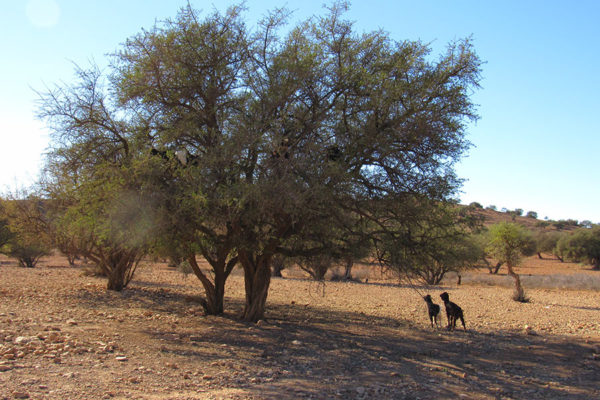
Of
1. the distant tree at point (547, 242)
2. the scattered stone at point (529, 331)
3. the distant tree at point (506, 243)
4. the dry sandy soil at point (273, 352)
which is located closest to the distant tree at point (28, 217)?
the dry sandy soil at point (273, 352)

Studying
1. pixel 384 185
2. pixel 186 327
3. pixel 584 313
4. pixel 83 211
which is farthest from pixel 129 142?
pixel 584 313

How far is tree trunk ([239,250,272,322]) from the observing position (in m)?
11.9

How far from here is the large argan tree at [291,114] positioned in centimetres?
937

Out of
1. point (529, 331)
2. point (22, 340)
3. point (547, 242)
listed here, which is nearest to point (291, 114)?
point (22, 340)

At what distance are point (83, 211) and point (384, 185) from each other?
656 cm

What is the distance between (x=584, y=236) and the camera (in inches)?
2197

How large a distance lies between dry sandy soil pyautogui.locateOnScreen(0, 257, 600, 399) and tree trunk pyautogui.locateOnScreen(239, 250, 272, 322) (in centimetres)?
40

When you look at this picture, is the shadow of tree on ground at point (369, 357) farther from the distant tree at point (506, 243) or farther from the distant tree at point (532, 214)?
the distant tree at point (532, 214)

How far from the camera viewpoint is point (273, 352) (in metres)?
8.97

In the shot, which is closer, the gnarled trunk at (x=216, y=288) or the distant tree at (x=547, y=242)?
the gnarled trunk at (x=216, y=288)

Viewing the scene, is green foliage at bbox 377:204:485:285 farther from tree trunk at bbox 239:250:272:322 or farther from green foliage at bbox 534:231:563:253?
green foliage at bbox 534:231:563:253

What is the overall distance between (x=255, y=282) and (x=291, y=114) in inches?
174

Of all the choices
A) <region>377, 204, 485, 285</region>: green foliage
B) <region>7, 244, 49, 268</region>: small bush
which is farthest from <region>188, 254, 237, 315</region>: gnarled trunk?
<region>7, 244, 49, 268</region>: small bush

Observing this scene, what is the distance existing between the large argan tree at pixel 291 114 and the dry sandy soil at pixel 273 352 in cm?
227
